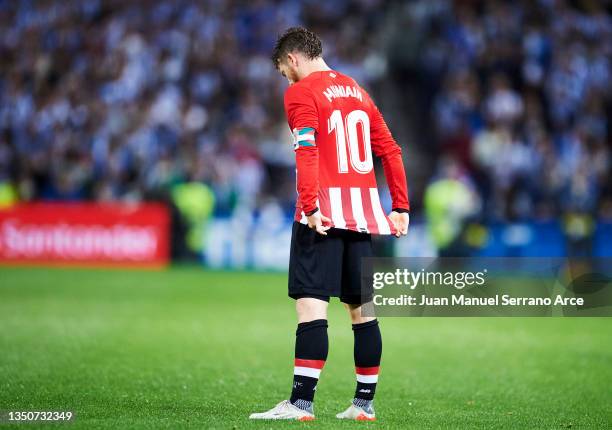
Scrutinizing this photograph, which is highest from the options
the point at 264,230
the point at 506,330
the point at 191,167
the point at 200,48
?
the point at 200,48

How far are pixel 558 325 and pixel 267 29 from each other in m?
12.9

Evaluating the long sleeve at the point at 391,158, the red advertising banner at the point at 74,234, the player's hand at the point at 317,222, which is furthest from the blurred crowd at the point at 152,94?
the player's hand at the point at 317,222

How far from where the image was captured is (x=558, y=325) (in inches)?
505

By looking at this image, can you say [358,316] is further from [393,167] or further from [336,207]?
[393,167]

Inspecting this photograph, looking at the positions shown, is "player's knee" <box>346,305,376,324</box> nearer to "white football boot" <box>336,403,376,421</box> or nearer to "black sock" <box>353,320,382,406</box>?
"black sock" <box>353,320,382,406</box>

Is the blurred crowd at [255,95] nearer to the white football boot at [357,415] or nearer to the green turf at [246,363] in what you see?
the green turf at [246,363]

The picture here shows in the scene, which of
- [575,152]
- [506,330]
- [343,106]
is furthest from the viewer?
[575,152]

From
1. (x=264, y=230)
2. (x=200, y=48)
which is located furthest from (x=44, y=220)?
(x=200, y=48)

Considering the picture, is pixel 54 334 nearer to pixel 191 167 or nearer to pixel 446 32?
pixel 191 167

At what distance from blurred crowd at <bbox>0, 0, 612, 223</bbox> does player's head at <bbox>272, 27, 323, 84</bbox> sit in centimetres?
1338

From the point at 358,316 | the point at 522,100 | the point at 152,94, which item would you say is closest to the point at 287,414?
the point at 358,316

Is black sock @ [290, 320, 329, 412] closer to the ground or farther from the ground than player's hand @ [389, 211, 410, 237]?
closer to the ground

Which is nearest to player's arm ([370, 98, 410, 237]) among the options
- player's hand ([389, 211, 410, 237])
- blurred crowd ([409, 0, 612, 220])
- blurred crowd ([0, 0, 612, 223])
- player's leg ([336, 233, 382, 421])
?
player's hand ([389, 211, 410, 237])

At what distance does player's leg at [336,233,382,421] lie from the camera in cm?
629
